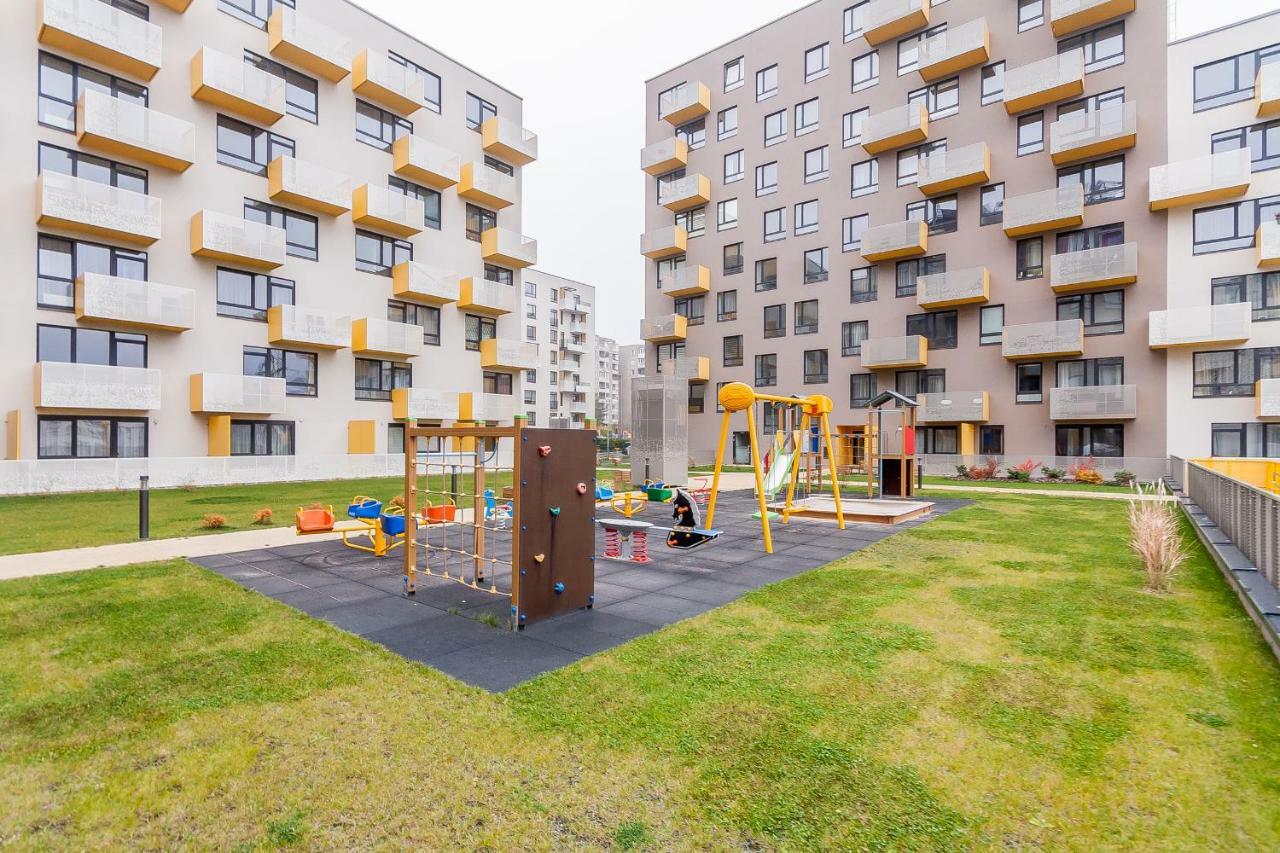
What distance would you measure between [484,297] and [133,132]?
16251 mm

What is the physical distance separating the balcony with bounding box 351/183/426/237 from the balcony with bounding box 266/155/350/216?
0.59 m

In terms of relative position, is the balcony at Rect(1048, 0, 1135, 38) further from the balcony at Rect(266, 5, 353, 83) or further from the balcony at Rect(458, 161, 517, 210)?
the balcony at Rect(266, 5, 353, 83)

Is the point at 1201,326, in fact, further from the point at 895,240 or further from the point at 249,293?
the point at 249,293

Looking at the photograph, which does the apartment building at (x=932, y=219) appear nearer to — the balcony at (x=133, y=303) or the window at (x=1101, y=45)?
the window at (x=1101, y=45)

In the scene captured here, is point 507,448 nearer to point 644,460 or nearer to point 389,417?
point 389,417

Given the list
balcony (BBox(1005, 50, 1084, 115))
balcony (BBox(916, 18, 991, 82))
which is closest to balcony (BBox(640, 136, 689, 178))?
balcony (BBox(916, 18, 991, 82))

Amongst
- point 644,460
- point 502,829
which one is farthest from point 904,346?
point 502,829

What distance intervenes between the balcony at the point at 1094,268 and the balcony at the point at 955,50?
11.4m

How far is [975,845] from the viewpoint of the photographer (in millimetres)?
3047

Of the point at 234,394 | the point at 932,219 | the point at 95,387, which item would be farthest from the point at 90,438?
the point at 932,219

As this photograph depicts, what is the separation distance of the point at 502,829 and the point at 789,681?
2600 millimetres

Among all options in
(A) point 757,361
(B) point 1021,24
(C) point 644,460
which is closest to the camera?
(C) point 644,460

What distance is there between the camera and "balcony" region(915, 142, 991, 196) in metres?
31.5

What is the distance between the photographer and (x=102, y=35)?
22.8 m
